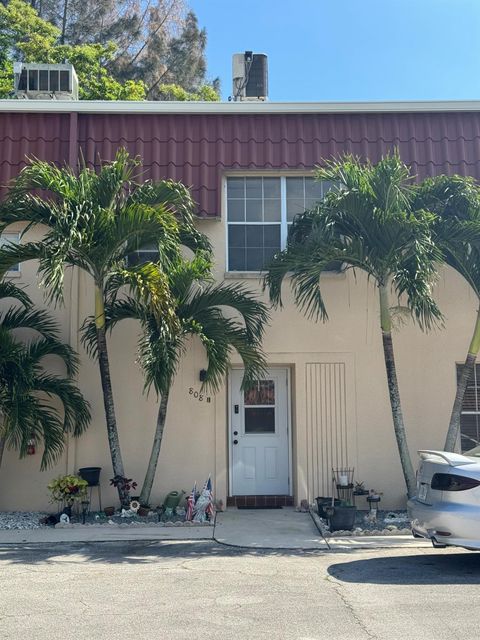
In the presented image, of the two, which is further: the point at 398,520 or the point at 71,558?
the point at 398,520

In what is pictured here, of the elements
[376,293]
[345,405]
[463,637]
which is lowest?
[463,637]

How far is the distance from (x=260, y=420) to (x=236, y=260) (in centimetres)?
265

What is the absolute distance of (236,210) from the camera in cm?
1237

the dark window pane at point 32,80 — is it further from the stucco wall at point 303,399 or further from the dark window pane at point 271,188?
the dark window pane at point 271,188

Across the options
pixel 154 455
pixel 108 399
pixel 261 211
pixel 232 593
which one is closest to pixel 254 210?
pixel 261 211

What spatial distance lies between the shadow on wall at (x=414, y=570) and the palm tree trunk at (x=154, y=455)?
378 cm

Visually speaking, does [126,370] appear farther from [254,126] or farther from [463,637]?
[463,637]

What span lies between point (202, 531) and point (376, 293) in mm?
4702

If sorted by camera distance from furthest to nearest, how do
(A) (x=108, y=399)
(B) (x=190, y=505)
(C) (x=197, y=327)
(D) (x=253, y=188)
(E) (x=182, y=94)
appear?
1. (E) (x=182, y=94)
2. (D) (x=253, y=188)
3. (A) (x=108, y=399)
4. (B) (x=190, y=505)
5. (C) (x=197, y=327)

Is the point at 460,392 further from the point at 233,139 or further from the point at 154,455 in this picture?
the point at 233,139

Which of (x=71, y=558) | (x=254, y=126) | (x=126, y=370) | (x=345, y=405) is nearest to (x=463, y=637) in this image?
(x=71, y=558)

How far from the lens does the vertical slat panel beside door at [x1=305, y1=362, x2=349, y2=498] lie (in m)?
11.6

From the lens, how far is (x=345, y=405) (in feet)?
38.6


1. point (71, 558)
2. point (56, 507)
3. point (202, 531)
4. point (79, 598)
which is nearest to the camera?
point (79, 598)
